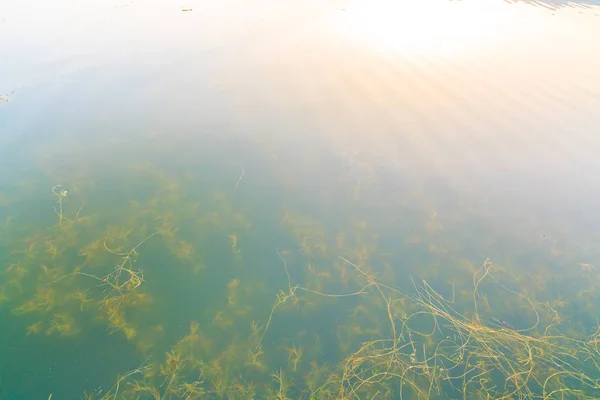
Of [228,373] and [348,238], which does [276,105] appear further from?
[228,373]

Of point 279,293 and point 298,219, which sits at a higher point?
point 298,219

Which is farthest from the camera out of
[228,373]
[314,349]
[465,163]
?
[465,163]

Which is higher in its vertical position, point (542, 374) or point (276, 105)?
point (276, 105)

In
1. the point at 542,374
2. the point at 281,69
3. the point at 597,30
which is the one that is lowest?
the point at 542,374

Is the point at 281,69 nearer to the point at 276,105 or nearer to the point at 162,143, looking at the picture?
the point at 276,105

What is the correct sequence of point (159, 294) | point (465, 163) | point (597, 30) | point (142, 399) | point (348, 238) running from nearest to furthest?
point (142, 399)
point (159, 294)
point (348, 238)
point (465, 163)
point (597, 30)

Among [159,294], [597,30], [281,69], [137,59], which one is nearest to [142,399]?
[159,294]

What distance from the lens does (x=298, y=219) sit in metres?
3.41

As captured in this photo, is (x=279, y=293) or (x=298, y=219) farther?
(x=298, y=219)

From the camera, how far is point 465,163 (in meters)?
4.02

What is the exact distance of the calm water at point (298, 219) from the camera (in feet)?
7.88

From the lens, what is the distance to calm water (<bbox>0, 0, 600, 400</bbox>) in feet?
7.88

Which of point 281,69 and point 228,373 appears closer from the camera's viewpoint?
point 228,373

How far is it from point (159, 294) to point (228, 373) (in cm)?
91
